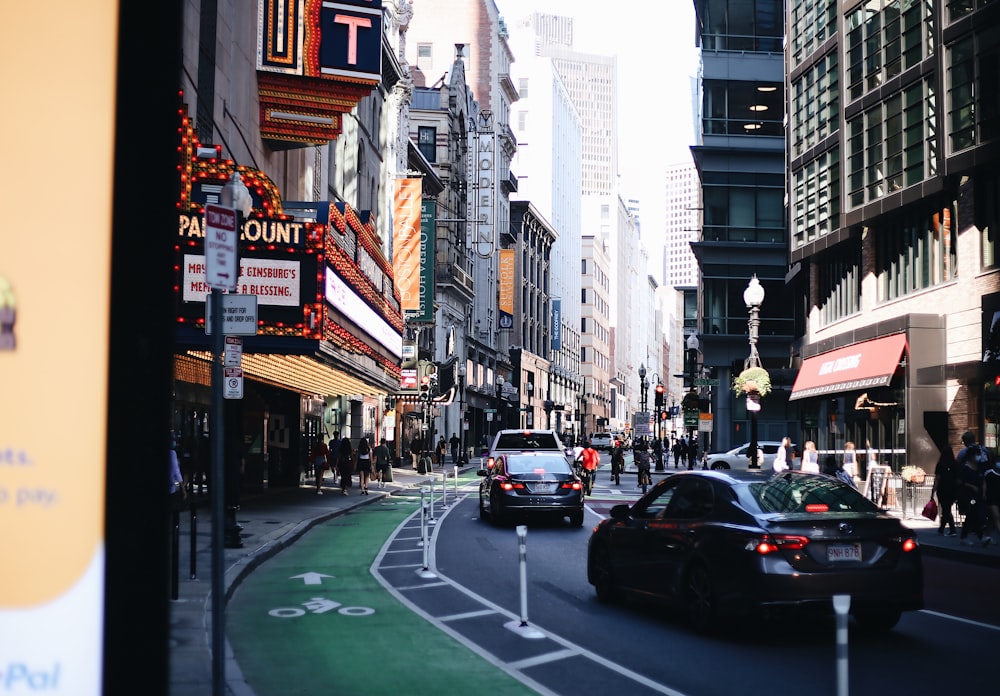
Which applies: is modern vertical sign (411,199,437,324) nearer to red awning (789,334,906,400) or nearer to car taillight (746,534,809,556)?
red awning (789,334,906,400)

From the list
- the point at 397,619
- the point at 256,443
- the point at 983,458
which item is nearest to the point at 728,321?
the point at 256,443

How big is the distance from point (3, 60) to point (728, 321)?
62.5 m

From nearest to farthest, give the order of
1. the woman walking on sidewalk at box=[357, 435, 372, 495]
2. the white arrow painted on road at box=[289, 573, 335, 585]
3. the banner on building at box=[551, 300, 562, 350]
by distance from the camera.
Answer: the white arrow painted on road at box=[289, 573, 335, 585] < the woman walking on sidewalk at box=[357, 435, 372, 495] < the banner on building at box=[551, 300, 562, 350]

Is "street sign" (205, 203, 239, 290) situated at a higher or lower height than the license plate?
higher

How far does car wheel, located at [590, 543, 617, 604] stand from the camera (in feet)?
43.9

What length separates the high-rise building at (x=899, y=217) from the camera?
95.3 ft

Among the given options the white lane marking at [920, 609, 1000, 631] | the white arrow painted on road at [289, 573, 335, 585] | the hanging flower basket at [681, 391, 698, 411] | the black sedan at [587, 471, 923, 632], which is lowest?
the white arrow painted on road at [289, 573, 335, 585]

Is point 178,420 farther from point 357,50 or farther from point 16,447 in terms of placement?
point 16,447

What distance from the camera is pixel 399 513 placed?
28.9 metres

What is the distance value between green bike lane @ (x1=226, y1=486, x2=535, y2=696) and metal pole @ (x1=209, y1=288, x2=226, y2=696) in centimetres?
142

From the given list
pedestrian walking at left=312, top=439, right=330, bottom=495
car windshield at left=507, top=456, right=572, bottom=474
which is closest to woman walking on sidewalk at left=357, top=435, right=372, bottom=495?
pedestrian walking at left=312, top=439, right=330, bottom=495

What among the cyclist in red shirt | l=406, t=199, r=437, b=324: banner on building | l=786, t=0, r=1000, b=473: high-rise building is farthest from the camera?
l=406, t=199, r=437, b=324: banner on building

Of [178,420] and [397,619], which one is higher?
[178,420]

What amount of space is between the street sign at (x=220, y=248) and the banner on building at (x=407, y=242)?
49.2 m
